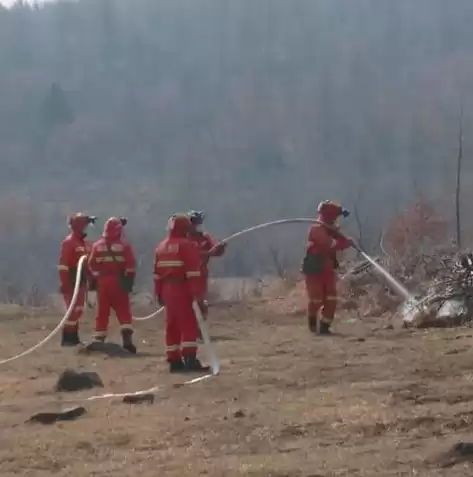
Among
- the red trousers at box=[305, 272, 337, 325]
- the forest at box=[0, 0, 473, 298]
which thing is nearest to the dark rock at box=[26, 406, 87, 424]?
the red trousers at box=[305, 272, 337, 325]

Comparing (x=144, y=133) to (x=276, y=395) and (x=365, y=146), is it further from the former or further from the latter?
(x=276, y=395)

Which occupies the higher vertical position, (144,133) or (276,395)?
(144,133)

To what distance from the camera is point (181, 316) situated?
10.1 m

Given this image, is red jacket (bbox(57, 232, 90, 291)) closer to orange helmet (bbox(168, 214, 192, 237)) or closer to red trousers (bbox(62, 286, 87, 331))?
red trousers (bbox(62, 286, 87, 331))

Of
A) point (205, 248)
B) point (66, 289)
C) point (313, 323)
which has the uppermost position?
point (205, 248)

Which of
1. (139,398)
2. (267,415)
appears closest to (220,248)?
(139,398)

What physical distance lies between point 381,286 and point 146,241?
148ft

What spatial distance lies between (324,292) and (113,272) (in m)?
2.79

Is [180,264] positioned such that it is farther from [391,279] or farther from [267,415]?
[391,279]

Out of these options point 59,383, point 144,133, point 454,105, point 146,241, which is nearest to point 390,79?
point 454,105

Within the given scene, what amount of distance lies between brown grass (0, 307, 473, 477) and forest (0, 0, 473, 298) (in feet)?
121

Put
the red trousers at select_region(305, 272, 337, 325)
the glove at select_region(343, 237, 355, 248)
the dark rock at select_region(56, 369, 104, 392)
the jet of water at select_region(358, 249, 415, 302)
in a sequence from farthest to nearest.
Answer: the red trousers at select_region(305, 272, 337, 325)
the glove at select_region(343, 237, 355, 248)
the jet of water at select_region(358, 249, 415, 302)
the dark rock at select_region(56, 369, 104, 392)

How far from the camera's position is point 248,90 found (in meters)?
108

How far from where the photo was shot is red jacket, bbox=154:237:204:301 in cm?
1012
